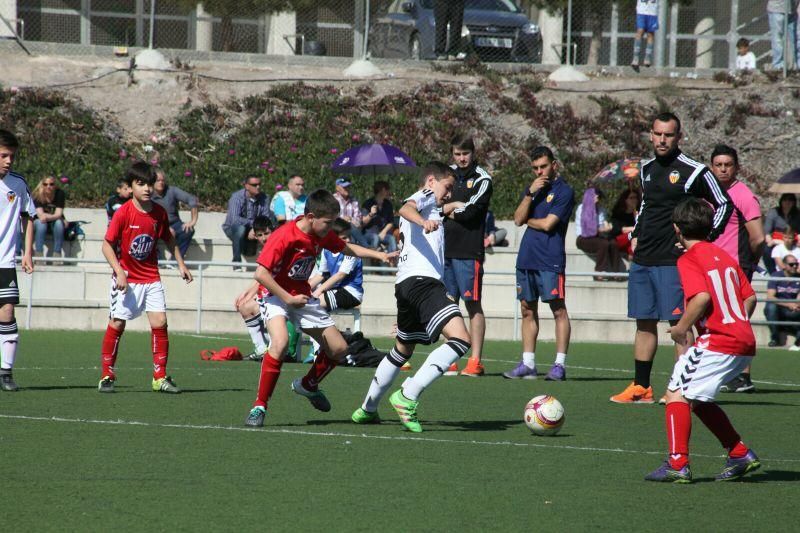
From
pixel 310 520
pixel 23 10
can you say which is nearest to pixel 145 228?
pixel 310 520

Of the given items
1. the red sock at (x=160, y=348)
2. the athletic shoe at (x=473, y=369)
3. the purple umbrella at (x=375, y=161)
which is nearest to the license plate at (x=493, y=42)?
the purple umbrella at (x=375, y=161)

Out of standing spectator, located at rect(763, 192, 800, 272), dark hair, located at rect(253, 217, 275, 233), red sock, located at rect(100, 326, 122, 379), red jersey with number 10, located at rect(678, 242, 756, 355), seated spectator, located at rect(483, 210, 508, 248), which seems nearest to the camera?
red jersey with number 10, located at rect(678, 242, 756, 355)

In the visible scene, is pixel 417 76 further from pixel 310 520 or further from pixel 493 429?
pixel 310 520

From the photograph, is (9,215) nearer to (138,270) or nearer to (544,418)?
(138,270)

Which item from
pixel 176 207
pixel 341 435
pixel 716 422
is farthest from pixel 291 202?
pixel 716 422

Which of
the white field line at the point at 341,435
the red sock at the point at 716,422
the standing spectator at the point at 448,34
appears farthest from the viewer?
the standing spectator at the point at 448,34

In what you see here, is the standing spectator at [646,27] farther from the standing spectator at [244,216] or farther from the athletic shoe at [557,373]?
the athletic shoe at [557,373]

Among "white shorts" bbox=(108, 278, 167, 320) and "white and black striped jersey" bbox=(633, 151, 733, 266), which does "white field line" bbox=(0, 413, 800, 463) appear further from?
"white and black striped jersey" bbox=(633, 151, 733, 266)

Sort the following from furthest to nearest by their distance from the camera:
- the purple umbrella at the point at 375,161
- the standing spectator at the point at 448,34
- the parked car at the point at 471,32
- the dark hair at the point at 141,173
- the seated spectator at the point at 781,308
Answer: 1. the standing spectator at the point at 448,34
2. the parked car at the point at 471,32
3. the purple umbrella at the point at 375,161
4. the seated spectator at the point at 781,308
5. the dark hair at the point at 141,173

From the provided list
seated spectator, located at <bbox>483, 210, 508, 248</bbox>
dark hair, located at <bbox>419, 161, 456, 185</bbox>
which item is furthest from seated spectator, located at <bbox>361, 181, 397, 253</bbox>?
dark hair, located at <bbox>419, 161, 456, 185</bbox>

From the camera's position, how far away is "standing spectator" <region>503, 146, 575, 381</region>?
1175 centimetres

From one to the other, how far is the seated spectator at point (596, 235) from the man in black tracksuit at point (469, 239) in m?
7.75

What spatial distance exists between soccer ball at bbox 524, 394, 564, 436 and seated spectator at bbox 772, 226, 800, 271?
1096 cm

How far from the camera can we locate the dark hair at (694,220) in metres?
6.66
